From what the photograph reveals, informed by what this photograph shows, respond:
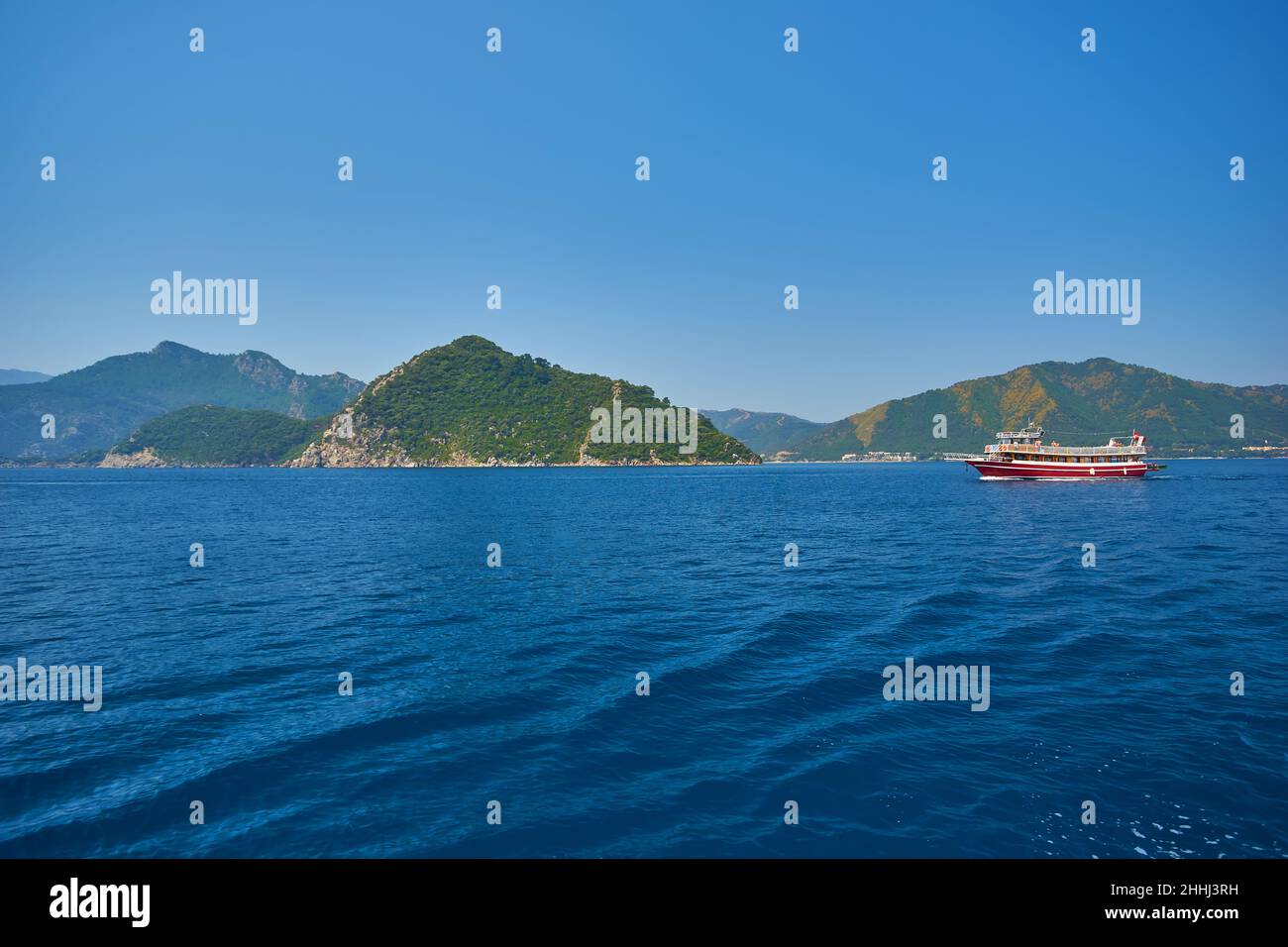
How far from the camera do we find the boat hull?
149875 mm

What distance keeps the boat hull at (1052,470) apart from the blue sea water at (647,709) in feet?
352

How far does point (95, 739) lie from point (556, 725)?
14.5 m

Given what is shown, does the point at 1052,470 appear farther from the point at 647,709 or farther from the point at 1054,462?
the point at 647,709

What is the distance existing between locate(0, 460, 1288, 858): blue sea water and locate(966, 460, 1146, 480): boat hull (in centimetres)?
10742

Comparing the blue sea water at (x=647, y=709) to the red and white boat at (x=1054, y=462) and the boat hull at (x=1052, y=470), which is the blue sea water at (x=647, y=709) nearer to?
the boat hull at (x=1052, y=470)

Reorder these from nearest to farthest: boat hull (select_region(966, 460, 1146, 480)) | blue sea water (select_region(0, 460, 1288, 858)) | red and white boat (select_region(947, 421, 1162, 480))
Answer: blue sea water (select_region(0, 460, 1288, 858)), boat hull (select_region(966, 460, 1146, 480)), red and white boat (select_region(947, 421, 1162, 480))

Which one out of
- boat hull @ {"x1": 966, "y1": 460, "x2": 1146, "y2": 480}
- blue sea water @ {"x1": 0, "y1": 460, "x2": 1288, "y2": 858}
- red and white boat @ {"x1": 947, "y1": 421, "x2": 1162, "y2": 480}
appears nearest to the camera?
blue sea water @ {"x1": 0, "y1": 460, "x2": 1288, "y2": 858}

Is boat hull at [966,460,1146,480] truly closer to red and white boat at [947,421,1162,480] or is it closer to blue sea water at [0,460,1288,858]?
red and white boat at [947,421,1162,480]

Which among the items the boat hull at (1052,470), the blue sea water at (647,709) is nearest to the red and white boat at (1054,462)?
the boat hull at (1052,470)

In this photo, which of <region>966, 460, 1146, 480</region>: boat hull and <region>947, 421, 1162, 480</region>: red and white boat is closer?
<region>966, 460, 1146, 480</region>: boat hull

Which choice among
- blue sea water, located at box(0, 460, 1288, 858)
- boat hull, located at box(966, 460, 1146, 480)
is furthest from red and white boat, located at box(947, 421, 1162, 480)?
blue sea water, located at box(0, 460, 1288, 858)

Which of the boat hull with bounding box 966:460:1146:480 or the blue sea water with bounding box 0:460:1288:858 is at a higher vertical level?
the boat hull with bounding box 966:460:1146:480
